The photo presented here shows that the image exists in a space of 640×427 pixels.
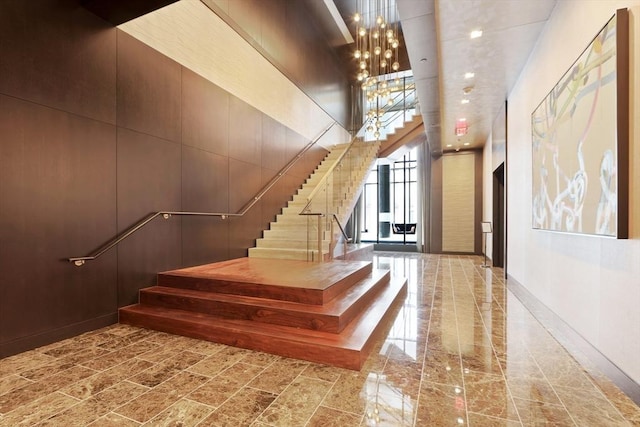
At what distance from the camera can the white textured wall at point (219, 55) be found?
4.30m

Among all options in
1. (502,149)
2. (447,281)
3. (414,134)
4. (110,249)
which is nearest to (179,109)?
(110,249)

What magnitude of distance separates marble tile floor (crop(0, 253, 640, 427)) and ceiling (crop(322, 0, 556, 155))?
3656 millimetres

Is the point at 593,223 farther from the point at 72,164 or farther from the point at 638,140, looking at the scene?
the point at 72,164

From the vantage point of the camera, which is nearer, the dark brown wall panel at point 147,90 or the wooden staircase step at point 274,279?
the wooden staircase step at point 274,279

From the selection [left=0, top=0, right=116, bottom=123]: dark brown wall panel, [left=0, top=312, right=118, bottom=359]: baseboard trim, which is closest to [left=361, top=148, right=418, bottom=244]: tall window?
[left=0, top=0, right=116, bottom=123]: dark brown wall panel

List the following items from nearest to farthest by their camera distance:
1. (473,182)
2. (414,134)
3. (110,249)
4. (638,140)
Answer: (638,140), (110,249), (414,134), (473,182)

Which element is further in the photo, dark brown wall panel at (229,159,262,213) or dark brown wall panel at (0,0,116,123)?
dark brown wall panel at (229,159,262,213)

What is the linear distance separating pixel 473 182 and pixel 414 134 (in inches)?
115

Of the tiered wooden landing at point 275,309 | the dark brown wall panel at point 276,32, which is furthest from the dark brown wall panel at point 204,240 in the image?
the dark brown wall panel at point 276,32

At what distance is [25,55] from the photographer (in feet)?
9.37

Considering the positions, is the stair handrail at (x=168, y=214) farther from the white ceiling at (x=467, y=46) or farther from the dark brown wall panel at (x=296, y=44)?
the white ceiling at (x=467, y=46)

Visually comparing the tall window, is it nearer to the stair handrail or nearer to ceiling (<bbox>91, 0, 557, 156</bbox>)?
ceiling (<bbox>91, 0, 557, 156</bbox>)

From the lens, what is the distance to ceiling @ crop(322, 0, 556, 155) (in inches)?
140

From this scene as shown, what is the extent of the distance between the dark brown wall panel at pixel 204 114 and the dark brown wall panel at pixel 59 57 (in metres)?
1.11
